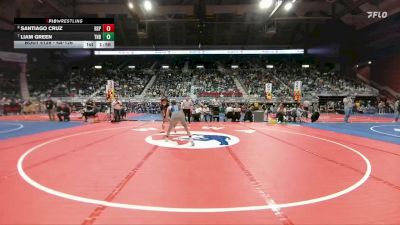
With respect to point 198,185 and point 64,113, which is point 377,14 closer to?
point 64,113

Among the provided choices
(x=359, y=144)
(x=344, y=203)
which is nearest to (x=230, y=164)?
(x=344, y=203)

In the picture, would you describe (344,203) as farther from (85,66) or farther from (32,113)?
(85,66)

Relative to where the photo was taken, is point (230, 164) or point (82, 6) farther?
point (82, 6)

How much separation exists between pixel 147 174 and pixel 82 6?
76.0ft

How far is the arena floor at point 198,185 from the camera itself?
375 centimetres

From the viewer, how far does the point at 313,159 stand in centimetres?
734
